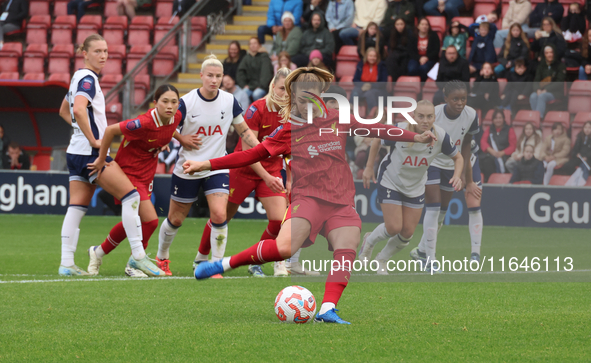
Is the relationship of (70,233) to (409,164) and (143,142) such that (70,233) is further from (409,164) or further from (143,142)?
(409,164)

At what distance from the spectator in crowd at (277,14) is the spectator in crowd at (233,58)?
4.13 feet

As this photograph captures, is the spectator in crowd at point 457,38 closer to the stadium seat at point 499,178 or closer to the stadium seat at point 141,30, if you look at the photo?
the stadium seat at point 499,178

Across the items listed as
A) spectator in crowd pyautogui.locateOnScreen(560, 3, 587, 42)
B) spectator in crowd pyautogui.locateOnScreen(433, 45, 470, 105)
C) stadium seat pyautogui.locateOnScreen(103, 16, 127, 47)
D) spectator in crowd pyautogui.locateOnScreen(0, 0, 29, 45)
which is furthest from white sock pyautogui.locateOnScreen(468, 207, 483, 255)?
spectator in crowd pyautogui.locateOnScreen(0, 0, 29, 45)

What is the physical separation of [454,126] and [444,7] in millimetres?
9437

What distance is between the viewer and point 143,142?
6.76 meters

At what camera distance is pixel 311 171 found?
188 inches

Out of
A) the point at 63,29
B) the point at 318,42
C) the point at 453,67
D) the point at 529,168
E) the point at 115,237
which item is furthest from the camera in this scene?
the point at 63,29

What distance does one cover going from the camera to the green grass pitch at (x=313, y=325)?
12.3ft

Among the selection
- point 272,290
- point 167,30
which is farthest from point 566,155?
point 167,30

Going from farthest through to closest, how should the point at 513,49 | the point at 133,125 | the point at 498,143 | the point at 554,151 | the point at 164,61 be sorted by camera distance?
the point at 164,61, the point at 513,49, the point at 554,151, the point at 498,143, the point at 133,125

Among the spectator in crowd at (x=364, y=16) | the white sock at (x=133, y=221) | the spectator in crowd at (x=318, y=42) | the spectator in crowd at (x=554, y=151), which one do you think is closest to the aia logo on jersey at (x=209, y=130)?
the white sock at (x=133, y=221)

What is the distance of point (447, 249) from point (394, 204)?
2.20 feet

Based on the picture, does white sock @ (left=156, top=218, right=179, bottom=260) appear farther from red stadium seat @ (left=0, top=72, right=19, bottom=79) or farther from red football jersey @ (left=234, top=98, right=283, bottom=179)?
red stadium seat @ (left=0, top=72, right=19, bottom=79)

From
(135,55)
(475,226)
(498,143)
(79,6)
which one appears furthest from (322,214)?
(79,6)
